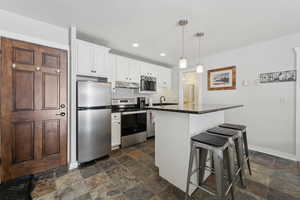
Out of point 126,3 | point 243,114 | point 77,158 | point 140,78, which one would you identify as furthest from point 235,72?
point 77,158

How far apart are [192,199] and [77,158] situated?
2.00 meters

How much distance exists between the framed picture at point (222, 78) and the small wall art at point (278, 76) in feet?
1.90

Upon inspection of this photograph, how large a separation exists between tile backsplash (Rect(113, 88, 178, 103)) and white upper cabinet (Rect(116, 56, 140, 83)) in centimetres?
41

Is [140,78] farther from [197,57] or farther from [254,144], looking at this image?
[254,144]

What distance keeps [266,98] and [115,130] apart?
354cm

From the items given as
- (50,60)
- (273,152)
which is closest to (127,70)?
(50,60)

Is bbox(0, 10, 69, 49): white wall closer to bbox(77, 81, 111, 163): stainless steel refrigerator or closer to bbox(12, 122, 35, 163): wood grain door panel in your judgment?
bbox(77, 81, 111, 163): stainless steel refrigerator

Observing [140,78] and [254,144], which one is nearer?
[254,144]

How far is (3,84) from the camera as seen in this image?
1744mm

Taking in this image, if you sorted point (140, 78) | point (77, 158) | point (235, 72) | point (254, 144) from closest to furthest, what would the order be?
point (77, 158) < point (254, 144) < point (235, 72) < point (140, 78)

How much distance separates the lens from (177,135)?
1673 mm

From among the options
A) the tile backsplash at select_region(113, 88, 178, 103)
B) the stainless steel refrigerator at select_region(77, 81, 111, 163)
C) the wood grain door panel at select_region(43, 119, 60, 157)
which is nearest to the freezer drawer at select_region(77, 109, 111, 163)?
the stainless steel refrigerator at select_region(77, 81, 111, 163)

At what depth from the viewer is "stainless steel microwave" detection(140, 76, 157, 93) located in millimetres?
3822

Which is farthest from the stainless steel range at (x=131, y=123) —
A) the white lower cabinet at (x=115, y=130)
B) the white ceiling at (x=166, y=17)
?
the white ceiling at (x=166, y=17)
